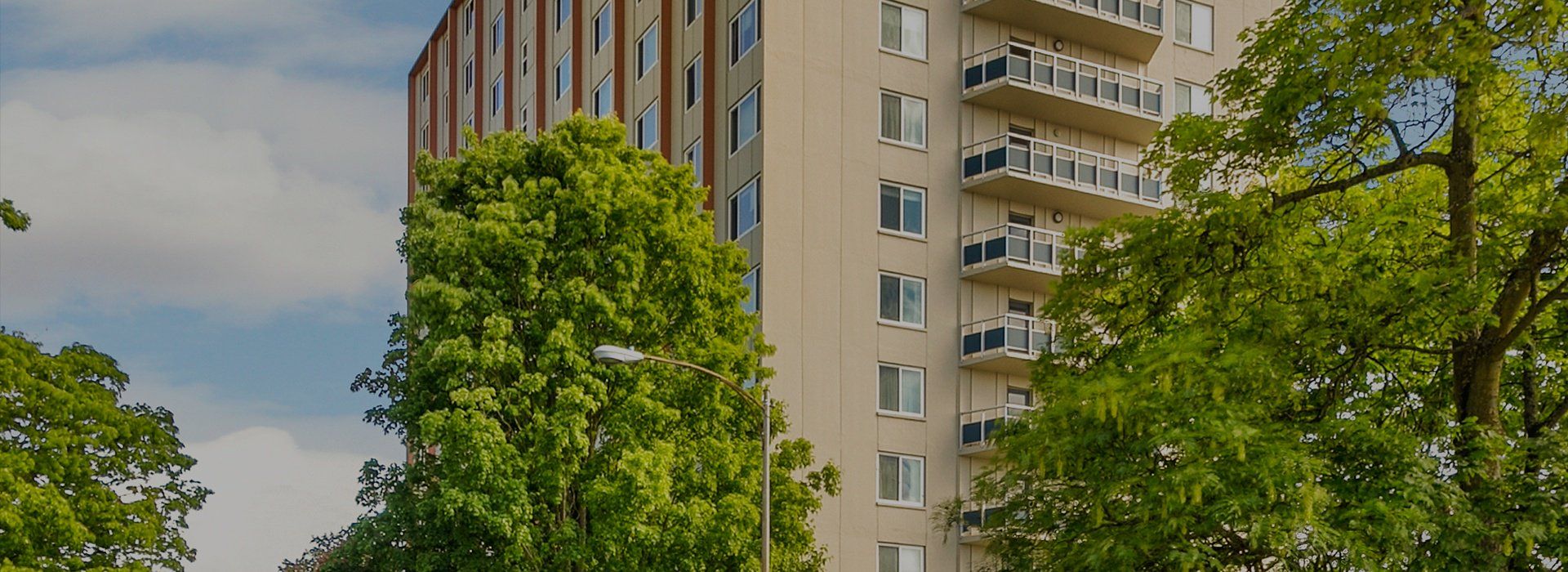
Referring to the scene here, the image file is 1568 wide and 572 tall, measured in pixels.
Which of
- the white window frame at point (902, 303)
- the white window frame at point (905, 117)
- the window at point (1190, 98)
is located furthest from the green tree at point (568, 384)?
the window at point (1190, 98)

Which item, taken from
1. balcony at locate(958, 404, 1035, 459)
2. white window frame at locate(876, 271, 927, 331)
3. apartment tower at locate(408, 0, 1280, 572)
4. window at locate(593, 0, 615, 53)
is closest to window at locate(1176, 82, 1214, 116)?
apartment tower at locate(408, 0, 1280, 572)

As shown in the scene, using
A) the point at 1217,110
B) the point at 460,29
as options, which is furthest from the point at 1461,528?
the point at 460,29

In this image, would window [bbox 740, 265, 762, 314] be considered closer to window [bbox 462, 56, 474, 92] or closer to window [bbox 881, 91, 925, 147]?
window [bbox 881, 91, 925, 147]

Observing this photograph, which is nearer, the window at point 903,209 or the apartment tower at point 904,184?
the apartment tower at point 904,184

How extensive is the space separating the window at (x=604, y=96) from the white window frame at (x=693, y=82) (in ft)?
16.0

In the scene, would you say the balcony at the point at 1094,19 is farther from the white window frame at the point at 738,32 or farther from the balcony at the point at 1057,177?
the white window frame at the point at 738,32

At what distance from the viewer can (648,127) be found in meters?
52.3

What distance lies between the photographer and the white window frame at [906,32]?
47594 mm

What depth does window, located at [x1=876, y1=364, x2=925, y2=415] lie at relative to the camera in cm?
4606

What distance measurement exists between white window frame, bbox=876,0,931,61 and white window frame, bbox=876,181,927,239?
387 centimetres

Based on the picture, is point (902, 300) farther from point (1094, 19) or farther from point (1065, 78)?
point (1094, 19)

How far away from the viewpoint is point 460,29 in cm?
7806

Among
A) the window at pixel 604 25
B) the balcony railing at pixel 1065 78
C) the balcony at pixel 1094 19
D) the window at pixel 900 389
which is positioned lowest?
the window at pixel 900 389

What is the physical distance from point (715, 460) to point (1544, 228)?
17171 millimetres
